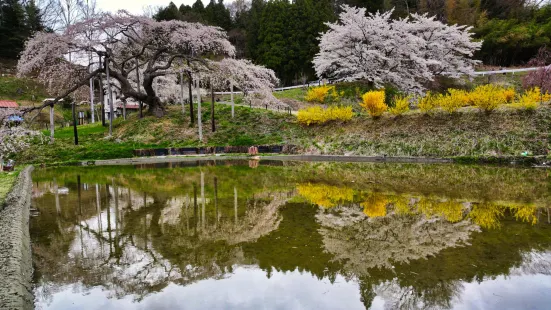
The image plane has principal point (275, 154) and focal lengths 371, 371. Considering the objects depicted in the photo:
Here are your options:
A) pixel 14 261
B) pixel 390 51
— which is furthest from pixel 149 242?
pixel 390 51

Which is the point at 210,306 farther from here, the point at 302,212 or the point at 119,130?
the point at 119,130

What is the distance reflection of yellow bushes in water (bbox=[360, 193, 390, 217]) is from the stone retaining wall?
22.5 feet

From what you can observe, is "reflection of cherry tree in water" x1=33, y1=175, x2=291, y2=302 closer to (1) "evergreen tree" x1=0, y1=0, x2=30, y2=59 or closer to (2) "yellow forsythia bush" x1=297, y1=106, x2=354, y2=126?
(2) "yellow forsythia bush" x1=297, y1=106, x2=354, y2=126

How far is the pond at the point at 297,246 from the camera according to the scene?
5.07 metres

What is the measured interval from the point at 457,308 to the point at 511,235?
356cm

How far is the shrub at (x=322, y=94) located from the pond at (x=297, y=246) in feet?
64.5

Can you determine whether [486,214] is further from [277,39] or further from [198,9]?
[198,9]

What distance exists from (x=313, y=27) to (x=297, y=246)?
37300 mm

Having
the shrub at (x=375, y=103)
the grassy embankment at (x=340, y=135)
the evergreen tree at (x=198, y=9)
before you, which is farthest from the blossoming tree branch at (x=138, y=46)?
the evergreen tree at (x=198, y=9)

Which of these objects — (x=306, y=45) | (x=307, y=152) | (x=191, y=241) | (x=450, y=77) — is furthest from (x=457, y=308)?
(x=306, y=45)

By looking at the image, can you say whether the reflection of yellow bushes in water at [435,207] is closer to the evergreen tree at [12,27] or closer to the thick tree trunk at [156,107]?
the thick tree trunk at [156,107]

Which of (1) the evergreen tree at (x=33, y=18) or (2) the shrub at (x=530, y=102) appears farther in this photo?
(1) the evergreen tree at (x=33, y=18)

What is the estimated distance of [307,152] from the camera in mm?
23641

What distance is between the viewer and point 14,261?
555 centimetres
